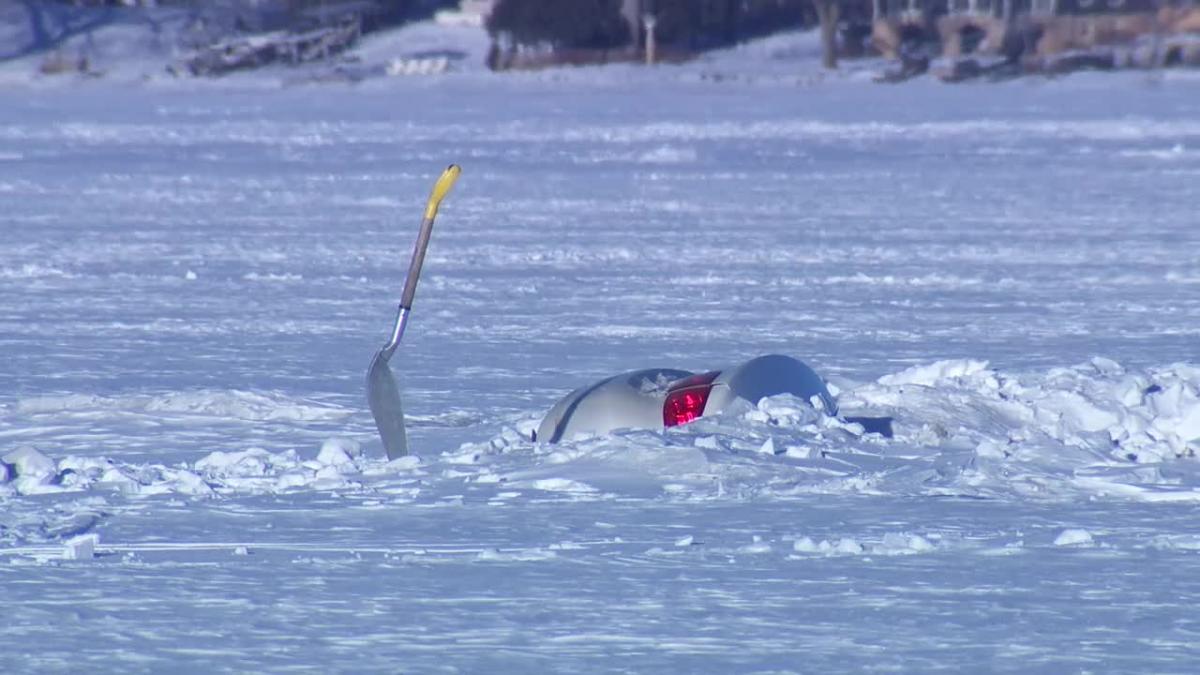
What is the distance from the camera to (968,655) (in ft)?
12.9

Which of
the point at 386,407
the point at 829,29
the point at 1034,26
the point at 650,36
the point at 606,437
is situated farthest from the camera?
the point at 1034,26

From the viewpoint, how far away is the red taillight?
20.0ft

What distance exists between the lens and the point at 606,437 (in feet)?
19.0

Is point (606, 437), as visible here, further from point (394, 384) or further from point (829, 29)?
point (829, 29)

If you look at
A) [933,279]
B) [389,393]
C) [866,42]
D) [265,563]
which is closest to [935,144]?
[933,279]

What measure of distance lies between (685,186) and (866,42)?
2569cm

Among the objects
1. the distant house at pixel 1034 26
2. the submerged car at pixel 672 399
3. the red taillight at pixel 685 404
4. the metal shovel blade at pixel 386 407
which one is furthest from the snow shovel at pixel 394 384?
the distant house at pixel 1034 26

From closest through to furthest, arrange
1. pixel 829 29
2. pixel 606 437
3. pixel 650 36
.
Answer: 1. pixel 606 437
2. pixel 650 36
3. pixel 829 29

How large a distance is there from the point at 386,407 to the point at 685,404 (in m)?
0.92

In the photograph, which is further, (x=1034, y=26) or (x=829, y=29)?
(x=1034, y=26)

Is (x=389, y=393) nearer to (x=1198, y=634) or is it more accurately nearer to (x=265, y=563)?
(x=265, y=563)

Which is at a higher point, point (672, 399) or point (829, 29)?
point (672, 399)

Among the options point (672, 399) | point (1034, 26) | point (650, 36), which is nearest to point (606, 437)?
point (672, 399)

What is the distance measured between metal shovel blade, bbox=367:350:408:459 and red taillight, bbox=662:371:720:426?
2.65 feet
